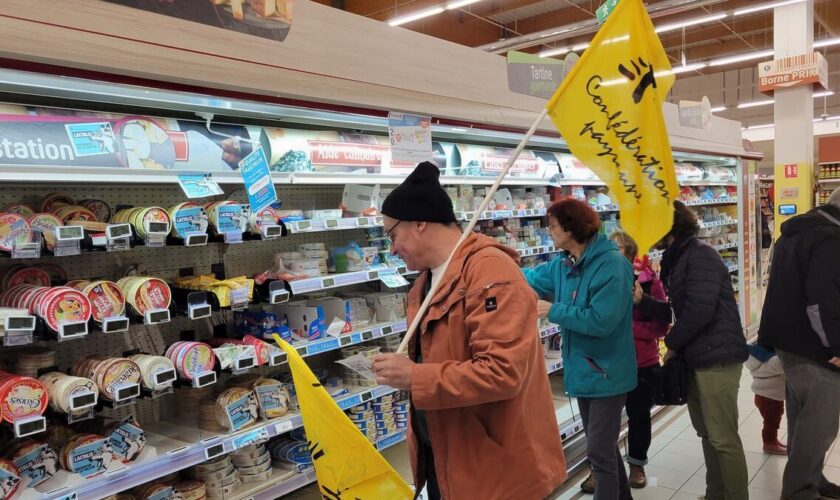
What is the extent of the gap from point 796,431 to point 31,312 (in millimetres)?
3768

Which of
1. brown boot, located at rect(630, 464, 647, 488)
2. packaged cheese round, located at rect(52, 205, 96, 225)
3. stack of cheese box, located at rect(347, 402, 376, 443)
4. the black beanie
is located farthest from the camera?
brown boot, located at rect(630, 464, 647, 488)

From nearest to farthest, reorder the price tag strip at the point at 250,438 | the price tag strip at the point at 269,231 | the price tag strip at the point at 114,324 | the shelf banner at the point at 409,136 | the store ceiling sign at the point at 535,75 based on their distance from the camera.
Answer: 1. the price tag strip at the point at 114,324
2. the price tag strip at the point at 250,438
3. the price tag strip at the point at 269,231
4. the shelf banner at the point at 409,136
5. the store ceiling sign at the point at 535,75

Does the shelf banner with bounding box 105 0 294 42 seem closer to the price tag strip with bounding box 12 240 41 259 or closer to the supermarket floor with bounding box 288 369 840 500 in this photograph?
the price tag strip with bounding box 12 240 41 259

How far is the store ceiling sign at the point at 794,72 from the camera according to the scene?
26.5 ft

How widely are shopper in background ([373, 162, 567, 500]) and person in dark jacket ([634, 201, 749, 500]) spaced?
5.38 feet

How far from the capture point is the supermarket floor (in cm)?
376

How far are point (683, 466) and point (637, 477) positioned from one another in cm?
51

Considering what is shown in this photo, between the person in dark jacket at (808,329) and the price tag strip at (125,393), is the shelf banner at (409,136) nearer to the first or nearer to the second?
the price tag strip at (125,393)

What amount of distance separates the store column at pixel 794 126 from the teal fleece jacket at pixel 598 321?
667 cm

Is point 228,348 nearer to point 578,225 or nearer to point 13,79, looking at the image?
point 13,79

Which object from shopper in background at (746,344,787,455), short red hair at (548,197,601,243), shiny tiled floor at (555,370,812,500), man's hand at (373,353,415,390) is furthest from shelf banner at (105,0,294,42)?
shopper in background at (746,344,787,455)

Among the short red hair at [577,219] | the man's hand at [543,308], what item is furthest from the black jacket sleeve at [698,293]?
the man's hand at [543,308]

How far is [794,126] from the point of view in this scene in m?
8.44

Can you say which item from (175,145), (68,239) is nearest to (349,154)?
(175,145)
